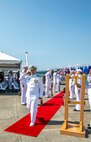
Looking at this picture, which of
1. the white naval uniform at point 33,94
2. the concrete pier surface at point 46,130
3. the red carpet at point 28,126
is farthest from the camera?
the white naval uniform at point 33,94

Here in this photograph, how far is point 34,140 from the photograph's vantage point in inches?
236

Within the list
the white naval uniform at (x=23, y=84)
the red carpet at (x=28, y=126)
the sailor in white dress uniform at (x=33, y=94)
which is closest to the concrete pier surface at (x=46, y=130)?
the red carpet at (x=28, y=126)

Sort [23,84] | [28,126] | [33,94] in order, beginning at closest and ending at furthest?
1. [28,126]
2. [33,94]
3. [23,84]

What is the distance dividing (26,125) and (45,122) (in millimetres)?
784

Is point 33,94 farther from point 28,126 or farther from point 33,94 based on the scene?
point 28,126

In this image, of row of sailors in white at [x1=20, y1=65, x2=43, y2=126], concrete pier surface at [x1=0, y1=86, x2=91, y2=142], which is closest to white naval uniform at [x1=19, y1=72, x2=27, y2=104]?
concrete pier surface at [x1=0, y1=86, x2=91, y2=142]

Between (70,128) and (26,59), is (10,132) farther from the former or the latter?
(26,59)

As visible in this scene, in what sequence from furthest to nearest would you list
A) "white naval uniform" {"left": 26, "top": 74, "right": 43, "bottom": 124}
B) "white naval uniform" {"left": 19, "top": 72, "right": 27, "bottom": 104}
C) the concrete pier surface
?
"white naval uniform" {"left": 19, "top": 72, "right": 27, "bottom": 104}, "white naval uniform" {"left": 26, "top": 74, "right": 43, "bottom": 124}, the concrete pier surface

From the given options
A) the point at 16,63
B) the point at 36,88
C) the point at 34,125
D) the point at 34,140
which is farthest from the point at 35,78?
the point at 16,63

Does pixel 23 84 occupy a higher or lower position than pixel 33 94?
higher

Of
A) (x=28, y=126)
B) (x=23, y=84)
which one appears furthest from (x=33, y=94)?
(x=23, y=84)

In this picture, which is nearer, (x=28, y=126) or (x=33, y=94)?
(x=28, y=126)

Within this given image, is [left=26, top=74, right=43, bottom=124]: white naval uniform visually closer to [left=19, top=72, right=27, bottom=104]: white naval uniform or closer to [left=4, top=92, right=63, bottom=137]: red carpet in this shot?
[left=4, top=92, right=63, bottom=137]: red carpet

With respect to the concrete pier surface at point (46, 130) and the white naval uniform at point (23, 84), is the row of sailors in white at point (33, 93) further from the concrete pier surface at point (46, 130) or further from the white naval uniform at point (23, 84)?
the white naval uniform at point (23, 84)
